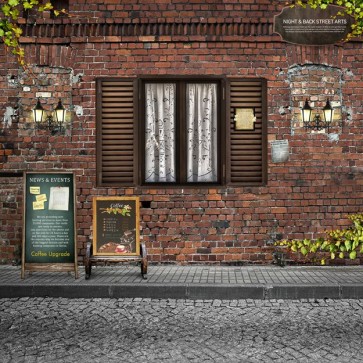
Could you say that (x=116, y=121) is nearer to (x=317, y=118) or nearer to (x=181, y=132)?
(x=181, y=132)

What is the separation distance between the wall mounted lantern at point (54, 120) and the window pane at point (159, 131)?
1.45 metres

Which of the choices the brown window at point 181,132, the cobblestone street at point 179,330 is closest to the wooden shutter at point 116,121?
the brown window at point 181,132

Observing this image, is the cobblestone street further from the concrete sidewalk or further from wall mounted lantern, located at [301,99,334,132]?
wall mounted lantern, located at [301,99,334,132]

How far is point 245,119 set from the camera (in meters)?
9.56

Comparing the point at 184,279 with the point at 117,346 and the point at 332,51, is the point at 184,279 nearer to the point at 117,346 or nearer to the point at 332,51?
the point at 117,346

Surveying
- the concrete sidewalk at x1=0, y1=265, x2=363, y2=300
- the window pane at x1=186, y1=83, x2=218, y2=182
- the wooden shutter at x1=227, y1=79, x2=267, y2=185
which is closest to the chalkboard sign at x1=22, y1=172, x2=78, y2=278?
the concrete sidewalk at x1=0, y1=265, x2=363, y2=300

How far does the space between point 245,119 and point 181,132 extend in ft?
3.74

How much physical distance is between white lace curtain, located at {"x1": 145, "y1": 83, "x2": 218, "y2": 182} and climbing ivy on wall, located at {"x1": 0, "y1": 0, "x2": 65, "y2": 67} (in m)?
2.18

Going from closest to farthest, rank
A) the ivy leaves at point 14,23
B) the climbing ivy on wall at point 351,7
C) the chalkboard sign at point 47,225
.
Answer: the ivy leaves at point 14,23 → the chalkboard sign at point 47,225 → the climbing ivy on wall at point 351,7

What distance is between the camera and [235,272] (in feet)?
28.4

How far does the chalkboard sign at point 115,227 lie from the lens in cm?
817

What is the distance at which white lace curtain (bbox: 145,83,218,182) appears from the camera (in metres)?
9.62

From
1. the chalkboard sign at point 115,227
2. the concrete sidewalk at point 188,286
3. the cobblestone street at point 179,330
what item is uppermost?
the chalkboard sign at point 115,227

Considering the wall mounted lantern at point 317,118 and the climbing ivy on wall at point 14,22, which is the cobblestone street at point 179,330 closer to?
the wall mounted lantern at point 317,118
